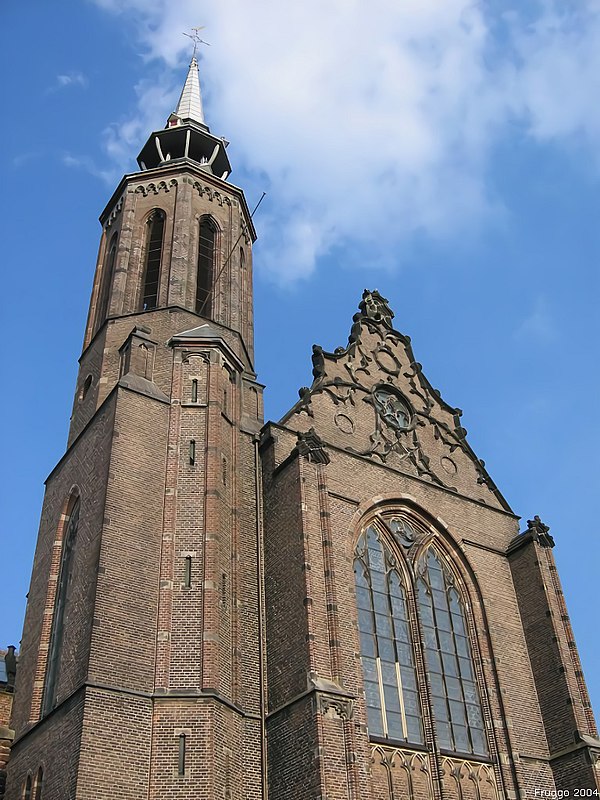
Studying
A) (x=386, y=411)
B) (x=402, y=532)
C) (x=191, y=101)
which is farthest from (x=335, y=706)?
(x=191, y=101)

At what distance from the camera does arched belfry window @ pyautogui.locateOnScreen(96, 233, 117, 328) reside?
25.0 meters

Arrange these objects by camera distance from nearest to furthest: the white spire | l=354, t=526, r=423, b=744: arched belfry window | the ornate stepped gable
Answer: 1. l=354, t=526, r=423, b=744: arched belfry window
2. the ornate stepped gable
3. the white spire

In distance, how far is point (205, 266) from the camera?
1009 inches

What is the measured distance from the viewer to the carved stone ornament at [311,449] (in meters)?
18.9

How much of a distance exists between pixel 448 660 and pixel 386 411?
689 centimetres

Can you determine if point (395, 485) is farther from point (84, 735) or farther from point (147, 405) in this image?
point (84, 735)

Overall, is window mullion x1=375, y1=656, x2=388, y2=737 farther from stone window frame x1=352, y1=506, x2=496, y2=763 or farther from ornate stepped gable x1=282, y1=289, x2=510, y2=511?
ornate stepped gable x1=282, y1=289, x2=510, y2=511

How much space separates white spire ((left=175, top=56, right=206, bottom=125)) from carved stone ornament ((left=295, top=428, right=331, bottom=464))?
16.7m

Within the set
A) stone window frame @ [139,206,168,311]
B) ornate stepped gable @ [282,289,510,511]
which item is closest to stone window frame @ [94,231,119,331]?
stone window frame @ [139,206,168,311]

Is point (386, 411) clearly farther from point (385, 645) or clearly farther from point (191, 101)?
point (191, 101)

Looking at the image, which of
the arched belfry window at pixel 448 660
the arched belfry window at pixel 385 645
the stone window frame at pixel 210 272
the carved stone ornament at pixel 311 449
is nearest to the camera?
the arched belfry window at pixel 385 645

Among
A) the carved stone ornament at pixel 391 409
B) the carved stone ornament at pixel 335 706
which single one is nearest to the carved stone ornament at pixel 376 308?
the carved stone ornament at pixel 391 409

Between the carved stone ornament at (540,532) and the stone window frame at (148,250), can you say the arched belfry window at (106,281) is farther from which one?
the carved stone ornament at (540,532)

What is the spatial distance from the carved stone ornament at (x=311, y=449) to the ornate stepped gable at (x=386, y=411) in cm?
192
